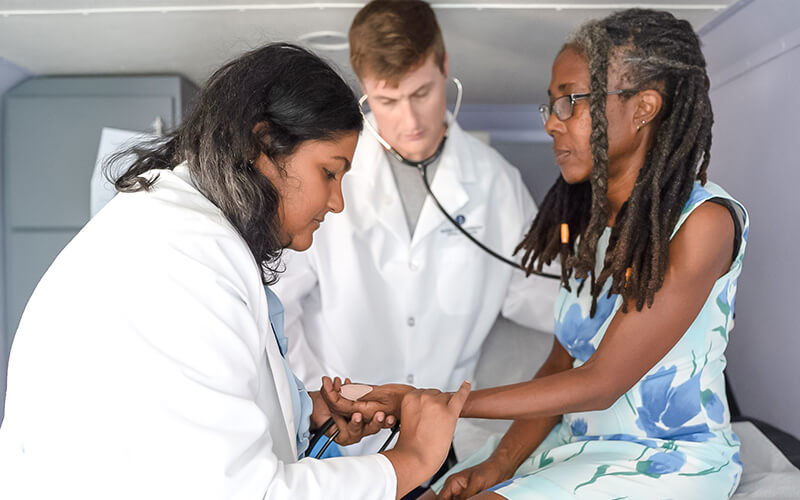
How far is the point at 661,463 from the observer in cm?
107

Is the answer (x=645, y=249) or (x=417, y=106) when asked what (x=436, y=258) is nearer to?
(x=417, y=106)

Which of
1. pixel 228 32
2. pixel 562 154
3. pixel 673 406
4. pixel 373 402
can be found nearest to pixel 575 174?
pixel 562 154

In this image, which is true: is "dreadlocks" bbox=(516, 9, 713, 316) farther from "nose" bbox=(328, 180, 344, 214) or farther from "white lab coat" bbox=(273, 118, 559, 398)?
"white lab coat" bbox=(273, 118, 559, 398)

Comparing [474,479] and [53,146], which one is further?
[53,146]

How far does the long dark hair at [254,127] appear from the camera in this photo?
0.90 m

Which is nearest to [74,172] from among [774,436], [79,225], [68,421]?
[79,225]

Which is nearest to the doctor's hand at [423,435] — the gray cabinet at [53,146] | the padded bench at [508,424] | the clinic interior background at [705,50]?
the padded bench at [508,424]

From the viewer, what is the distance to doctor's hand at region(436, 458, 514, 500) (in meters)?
1.23

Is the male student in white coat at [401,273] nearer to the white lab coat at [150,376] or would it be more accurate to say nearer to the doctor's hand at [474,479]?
the doctor's hand at [474,479]

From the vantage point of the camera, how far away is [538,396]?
1065 mm

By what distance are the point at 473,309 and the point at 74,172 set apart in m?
1.25

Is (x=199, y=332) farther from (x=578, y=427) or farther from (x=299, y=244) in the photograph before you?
(x=578, y=427)

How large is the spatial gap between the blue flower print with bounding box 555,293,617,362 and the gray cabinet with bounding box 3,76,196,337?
1371mm

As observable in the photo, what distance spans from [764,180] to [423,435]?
3.54 feet
